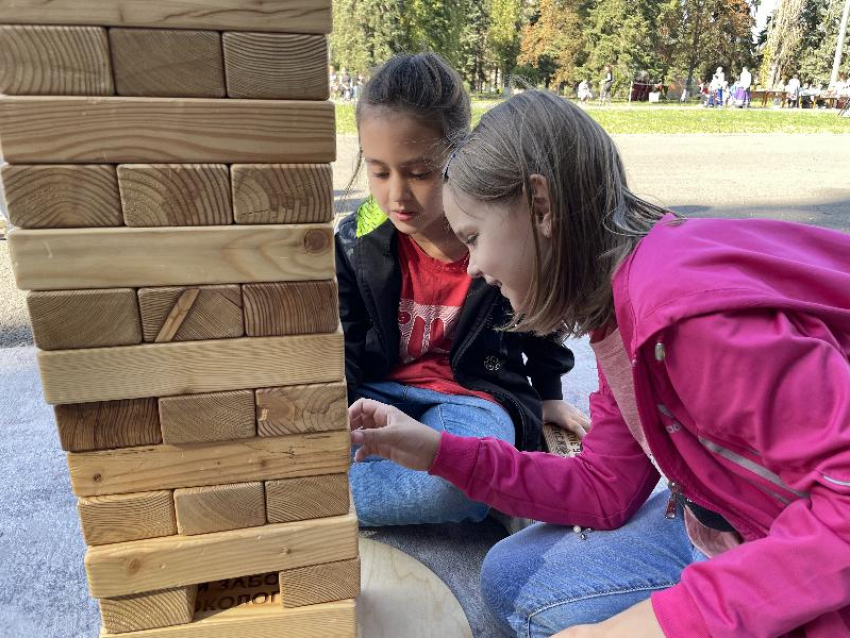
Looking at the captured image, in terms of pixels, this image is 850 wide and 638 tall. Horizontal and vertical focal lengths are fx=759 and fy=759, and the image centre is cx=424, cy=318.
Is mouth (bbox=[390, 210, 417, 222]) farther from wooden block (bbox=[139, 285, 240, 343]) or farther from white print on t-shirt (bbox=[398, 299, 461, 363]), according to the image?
wooden block (bbox=[139, 285, 240, 343])

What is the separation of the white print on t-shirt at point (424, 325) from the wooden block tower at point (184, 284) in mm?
878

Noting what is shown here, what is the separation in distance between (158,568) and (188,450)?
23cm

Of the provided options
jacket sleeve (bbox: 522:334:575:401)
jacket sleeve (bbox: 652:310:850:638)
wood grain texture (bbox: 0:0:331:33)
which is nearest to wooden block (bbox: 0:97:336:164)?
wood grain texture (bbox: 0:0:331:33)

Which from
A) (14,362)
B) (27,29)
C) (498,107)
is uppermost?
(27,29)

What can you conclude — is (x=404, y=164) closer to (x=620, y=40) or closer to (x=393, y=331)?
(x=393, y=331)

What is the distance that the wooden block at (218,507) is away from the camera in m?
1.33

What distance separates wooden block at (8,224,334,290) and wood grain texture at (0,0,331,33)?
0.29 m

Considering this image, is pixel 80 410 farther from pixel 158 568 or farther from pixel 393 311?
pixel 393 311

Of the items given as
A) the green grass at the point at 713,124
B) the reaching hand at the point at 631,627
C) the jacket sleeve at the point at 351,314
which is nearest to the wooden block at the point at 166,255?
the reaching hand at the point at 631,627

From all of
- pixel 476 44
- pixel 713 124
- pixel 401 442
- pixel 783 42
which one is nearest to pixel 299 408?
pixel 401 442

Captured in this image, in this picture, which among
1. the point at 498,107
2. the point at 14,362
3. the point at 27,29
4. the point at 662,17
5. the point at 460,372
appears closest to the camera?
the point at 27,29

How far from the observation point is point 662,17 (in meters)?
39.8

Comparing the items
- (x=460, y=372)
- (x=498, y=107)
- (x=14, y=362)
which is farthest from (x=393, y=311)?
(x=14, y=362)

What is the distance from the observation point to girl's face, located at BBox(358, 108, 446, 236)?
194 centimetres
